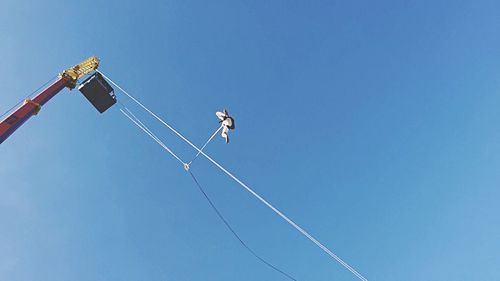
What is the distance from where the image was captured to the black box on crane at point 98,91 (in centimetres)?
2339

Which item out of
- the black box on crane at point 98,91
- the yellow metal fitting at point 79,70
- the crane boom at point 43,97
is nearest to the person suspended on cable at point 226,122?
the crane boom at point 43,97

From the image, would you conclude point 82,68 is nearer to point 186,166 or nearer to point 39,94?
point 39,94

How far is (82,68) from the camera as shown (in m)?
25.6

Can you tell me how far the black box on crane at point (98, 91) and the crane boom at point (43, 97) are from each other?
52.8 inches

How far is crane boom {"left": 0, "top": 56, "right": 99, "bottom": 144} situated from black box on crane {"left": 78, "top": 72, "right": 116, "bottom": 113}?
134 centimetres

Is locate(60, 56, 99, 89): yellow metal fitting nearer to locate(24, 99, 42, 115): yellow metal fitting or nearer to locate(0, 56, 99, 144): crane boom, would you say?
locate(0, 56, 99, 144): crane boom

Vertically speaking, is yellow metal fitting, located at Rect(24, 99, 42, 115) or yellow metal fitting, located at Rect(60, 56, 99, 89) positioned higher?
yellow metal fitting, located at Rect(60, 56, 99, 89)

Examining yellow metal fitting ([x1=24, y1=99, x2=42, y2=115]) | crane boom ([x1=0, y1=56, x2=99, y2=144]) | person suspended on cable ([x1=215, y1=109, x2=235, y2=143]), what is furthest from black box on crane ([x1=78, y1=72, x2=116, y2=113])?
person suspended on cable ([x1=215, y1=109, x2=235, y2=143])

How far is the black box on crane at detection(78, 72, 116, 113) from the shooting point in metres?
23.4

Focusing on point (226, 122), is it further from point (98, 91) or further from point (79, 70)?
point (79, 70)

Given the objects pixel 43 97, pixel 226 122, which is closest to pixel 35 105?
pixel 43 97

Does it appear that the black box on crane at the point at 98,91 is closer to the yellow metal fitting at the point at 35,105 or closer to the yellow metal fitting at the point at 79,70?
the yellow metal fitting at the point at 79,70

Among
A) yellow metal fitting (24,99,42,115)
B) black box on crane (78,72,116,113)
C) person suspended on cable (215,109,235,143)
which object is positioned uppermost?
black box on crane (78,72,116,113)

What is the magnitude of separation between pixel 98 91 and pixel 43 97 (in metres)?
4.05
